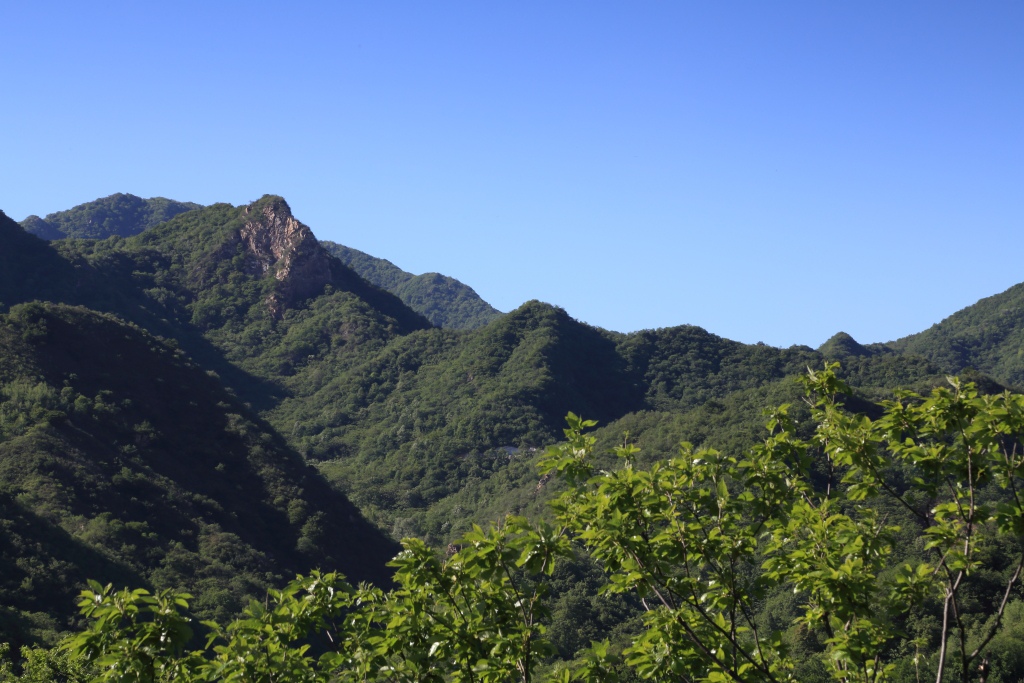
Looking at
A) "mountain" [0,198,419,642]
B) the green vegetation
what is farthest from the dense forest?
"mountain" [0,198,419,642]

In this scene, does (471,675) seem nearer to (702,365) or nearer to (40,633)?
(40,633)

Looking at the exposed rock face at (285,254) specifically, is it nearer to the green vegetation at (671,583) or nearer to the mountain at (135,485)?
the mountain at (135,485)

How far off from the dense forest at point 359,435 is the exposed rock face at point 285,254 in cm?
35

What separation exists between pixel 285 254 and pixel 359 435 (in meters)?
37.1

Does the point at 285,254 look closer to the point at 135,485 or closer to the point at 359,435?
the point at 359,435

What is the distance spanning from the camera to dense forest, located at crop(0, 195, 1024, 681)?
400 inches

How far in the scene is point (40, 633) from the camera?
33.1 metres

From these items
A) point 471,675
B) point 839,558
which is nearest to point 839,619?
point 839,558

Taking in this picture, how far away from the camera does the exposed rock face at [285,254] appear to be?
445 ft

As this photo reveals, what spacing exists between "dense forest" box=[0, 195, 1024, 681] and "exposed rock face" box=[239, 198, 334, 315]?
348mm

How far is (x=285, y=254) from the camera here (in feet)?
451

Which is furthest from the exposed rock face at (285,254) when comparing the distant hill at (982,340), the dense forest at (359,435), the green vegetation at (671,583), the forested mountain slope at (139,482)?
the green vegetation at (671,583)

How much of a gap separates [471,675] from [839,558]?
3.48 m

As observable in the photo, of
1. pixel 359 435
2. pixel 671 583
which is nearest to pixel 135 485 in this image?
pixel 671 583
